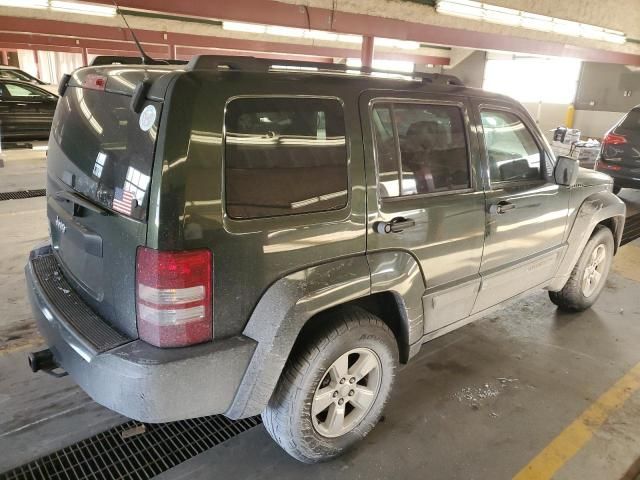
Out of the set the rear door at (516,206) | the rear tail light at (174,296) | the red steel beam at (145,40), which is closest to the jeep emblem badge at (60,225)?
the rear tail light at (174,296)

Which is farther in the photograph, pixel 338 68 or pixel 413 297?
pixel 413 297

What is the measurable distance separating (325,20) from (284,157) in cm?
682

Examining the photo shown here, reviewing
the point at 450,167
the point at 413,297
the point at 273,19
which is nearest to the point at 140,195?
the point at 413,297

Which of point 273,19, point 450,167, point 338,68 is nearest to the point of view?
point 338,68

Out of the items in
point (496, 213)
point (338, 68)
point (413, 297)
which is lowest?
point (413, 297)

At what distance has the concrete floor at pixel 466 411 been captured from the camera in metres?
2.43

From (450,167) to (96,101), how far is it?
5.91 feet

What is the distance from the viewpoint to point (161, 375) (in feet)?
5.87

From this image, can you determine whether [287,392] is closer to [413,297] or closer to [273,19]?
[413,297]

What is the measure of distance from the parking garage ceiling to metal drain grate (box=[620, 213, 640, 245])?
462 cm

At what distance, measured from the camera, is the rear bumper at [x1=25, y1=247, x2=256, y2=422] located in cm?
180

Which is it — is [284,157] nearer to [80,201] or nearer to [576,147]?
[80,201]

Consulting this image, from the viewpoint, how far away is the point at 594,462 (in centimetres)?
250

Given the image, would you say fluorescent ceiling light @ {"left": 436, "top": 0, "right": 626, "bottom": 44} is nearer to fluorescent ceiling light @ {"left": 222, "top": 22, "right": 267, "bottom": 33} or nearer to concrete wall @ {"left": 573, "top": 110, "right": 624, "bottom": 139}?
fluorescent ceiling light @ {"left": 222, "top": 22, "right": 267, "bottom": 33}
